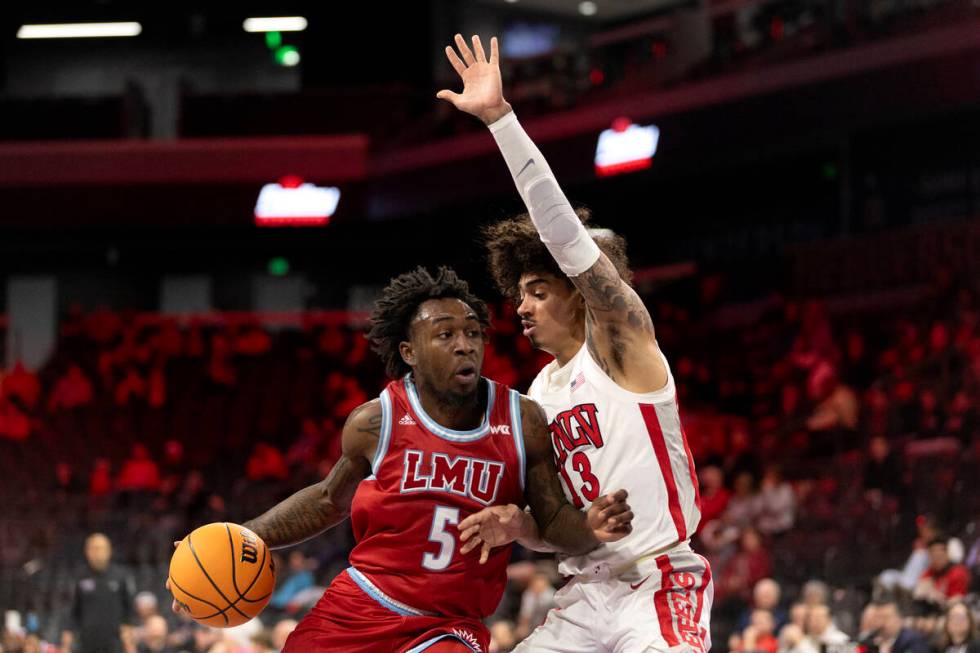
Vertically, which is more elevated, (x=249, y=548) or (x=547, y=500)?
(x=547, y=500)

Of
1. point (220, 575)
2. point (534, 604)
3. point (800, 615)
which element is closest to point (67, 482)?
point (534, 604)

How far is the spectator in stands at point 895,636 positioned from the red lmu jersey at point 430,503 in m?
4.10

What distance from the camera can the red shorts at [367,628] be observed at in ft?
12.6

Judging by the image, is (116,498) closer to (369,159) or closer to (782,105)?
(369,159)

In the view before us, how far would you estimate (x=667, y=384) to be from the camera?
13.1 feet

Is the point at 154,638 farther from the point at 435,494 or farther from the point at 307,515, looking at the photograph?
the point at 435,494

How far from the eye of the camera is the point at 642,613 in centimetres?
386

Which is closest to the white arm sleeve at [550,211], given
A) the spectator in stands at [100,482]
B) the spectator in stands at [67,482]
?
the spectator in stands at [100,482]

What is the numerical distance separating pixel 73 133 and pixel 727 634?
12625mm

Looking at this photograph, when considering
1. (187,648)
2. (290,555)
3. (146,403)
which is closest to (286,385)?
(146,403)

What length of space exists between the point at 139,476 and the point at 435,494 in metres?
11.6

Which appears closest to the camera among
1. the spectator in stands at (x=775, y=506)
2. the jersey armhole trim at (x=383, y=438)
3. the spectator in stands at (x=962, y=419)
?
the jersey armhole trim at (x=383, y=438)

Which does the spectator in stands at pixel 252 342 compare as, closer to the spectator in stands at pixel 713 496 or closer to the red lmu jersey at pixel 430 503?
the spectator in stands at pixel 713 496

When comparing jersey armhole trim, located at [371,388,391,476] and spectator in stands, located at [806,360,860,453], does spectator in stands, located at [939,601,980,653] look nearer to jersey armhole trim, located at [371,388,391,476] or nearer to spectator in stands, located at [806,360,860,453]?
jersey armhole trim, located at [371,388,391,476]
